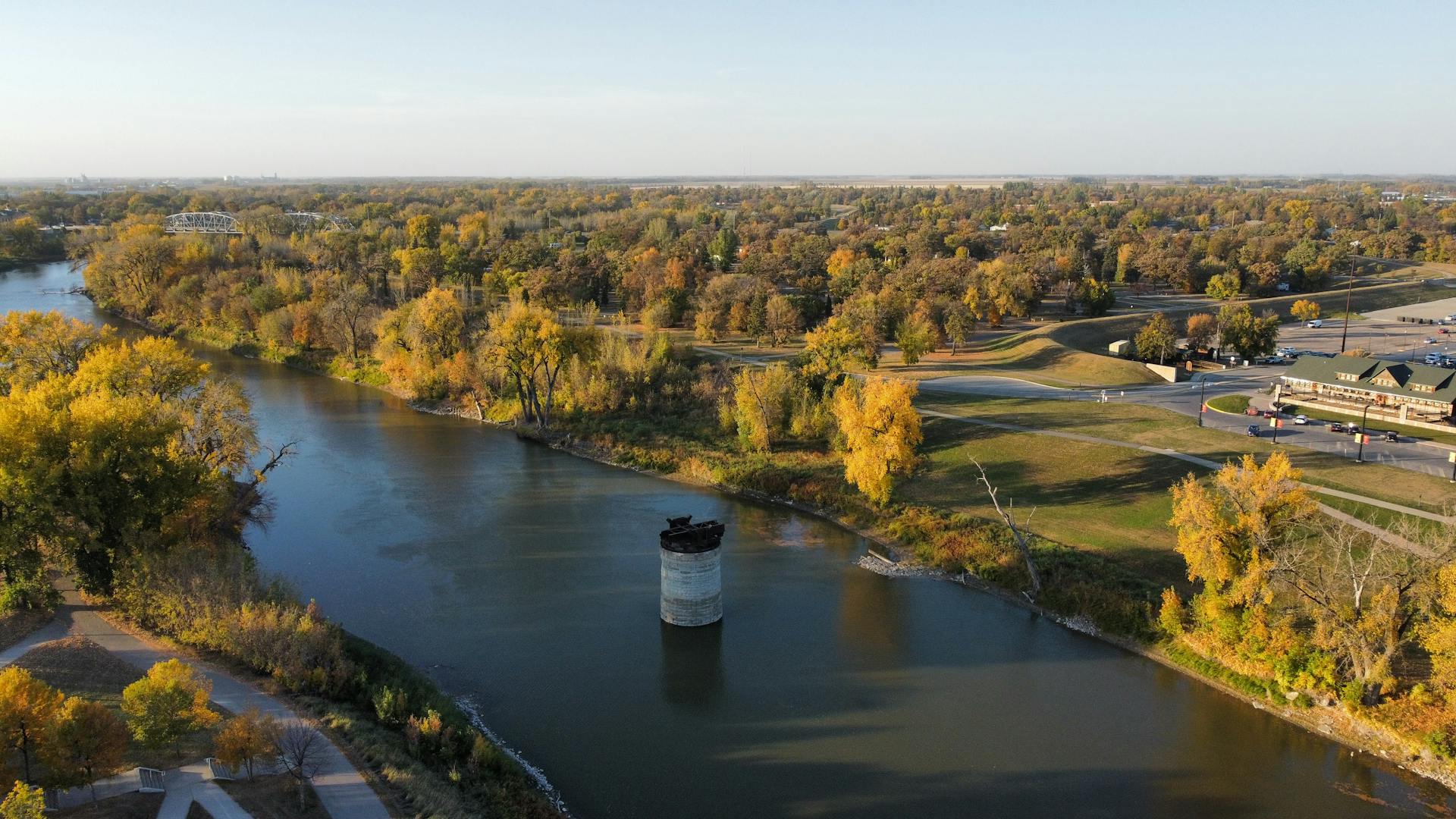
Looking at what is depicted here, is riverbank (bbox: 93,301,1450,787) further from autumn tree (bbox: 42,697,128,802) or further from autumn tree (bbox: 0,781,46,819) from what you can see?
autumn tree (bbox: 0,781,46,819)

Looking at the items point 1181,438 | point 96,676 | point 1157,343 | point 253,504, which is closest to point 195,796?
point 96,676

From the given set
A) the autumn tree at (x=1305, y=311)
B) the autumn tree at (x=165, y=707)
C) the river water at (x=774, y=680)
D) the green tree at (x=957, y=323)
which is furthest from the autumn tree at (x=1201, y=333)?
the autumn tree at (x=165, y=707)

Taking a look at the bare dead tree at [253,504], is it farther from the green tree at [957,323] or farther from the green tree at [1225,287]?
the green tree at [1225,287]

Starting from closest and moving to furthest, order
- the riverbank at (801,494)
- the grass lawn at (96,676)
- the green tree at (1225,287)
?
1. the grass lawn at (96,676)
2. the riverbank at (801,494)
3. the green tree at (1225,287)

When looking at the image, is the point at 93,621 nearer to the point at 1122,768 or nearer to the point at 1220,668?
the point at 1122,768

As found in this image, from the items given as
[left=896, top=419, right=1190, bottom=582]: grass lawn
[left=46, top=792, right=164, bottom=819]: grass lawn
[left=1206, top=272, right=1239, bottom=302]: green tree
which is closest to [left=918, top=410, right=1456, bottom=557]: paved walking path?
[left=896, top=419, right=1190, bottom=582]: grass lawn

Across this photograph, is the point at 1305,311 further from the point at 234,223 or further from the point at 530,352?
the point at 234,223

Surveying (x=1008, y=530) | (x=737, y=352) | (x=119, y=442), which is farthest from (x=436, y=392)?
(x=1008, y=530)
